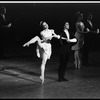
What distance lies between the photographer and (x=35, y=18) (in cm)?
2478

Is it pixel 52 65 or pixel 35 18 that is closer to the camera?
pixel 52 65

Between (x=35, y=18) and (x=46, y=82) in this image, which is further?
(x=35, y=18)

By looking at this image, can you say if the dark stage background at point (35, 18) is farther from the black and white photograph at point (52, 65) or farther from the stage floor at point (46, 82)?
the stage floor at point (46, 82)

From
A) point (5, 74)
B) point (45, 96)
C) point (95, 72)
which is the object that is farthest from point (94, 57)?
point (45, 96)

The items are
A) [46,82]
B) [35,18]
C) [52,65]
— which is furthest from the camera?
[35,18]

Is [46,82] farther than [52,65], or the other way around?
[52,65]

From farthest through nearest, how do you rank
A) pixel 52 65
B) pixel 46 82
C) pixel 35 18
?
pixel 35 18 → pixel 52 65 → pixel 46 82

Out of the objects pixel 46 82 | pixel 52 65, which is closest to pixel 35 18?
pixel 52 65

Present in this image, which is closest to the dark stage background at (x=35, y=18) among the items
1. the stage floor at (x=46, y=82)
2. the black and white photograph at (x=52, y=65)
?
the black and white photograph at (x=52, y=65)

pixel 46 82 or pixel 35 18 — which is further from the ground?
pixel 35 18

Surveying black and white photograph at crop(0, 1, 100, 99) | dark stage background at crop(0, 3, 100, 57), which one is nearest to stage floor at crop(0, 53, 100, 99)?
black and white photograph at crop(0, 1, 100, 99)

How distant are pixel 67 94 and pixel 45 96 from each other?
1.99 feet

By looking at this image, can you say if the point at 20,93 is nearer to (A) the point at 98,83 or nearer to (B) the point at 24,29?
(A) the point at 98,83

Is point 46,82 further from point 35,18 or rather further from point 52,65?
point 35,18
